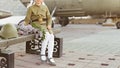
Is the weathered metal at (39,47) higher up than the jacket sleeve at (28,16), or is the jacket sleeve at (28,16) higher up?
the jacket sleeve at (28,16)

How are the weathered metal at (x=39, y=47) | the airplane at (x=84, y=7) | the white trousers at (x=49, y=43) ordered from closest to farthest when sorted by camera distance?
the white trousers at (x=49, y=43)
the weathered metal at (x=39, y=47)
the airplane at (x=84, y=7)

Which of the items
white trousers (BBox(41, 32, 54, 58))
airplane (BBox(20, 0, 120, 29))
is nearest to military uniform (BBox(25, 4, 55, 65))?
white trousers (BBox(41, 32, 54, 58))

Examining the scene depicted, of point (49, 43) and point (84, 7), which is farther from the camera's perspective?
point (84, 7)

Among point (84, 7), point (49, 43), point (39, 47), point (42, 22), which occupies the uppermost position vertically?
point (84, 7)

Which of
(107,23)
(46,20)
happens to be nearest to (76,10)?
(107,23)

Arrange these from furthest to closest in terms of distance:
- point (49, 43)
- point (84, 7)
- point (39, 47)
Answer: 1. point (84, 7)
2. point (39, 47)
3. point (49, 43)

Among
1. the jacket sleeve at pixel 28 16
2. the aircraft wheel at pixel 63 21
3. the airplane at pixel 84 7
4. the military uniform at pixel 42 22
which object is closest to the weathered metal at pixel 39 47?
the military uniform at pixel 42 22

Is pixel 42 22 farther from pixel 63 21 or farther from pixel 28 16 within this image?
pixel 63 21

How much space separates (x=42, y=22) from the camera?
338 cm

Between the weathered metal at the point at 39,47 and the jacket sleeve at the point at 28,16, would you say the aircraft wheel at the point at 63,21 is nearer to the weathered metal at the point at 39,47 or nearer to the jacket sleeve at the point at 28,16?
the weathered metal at the point at 39,47

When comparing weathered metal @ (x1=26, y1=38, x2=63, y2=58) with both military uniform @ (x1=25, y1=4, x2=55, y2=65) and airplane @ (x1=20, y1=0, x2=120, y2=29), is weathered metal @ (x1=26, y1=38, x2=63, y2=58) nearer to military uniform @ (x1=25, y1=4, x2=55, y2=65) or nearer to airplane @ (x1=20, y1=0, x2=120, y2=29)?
military uniform @ (x1=25, y1=4, x2=55, y2=65)

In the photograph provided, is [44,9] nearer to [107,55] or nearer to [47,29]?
[47,29]

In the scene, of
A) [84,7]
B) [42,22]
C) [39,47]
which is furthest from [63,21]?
[42,22]

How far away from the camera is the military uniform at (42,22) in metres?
3.31
